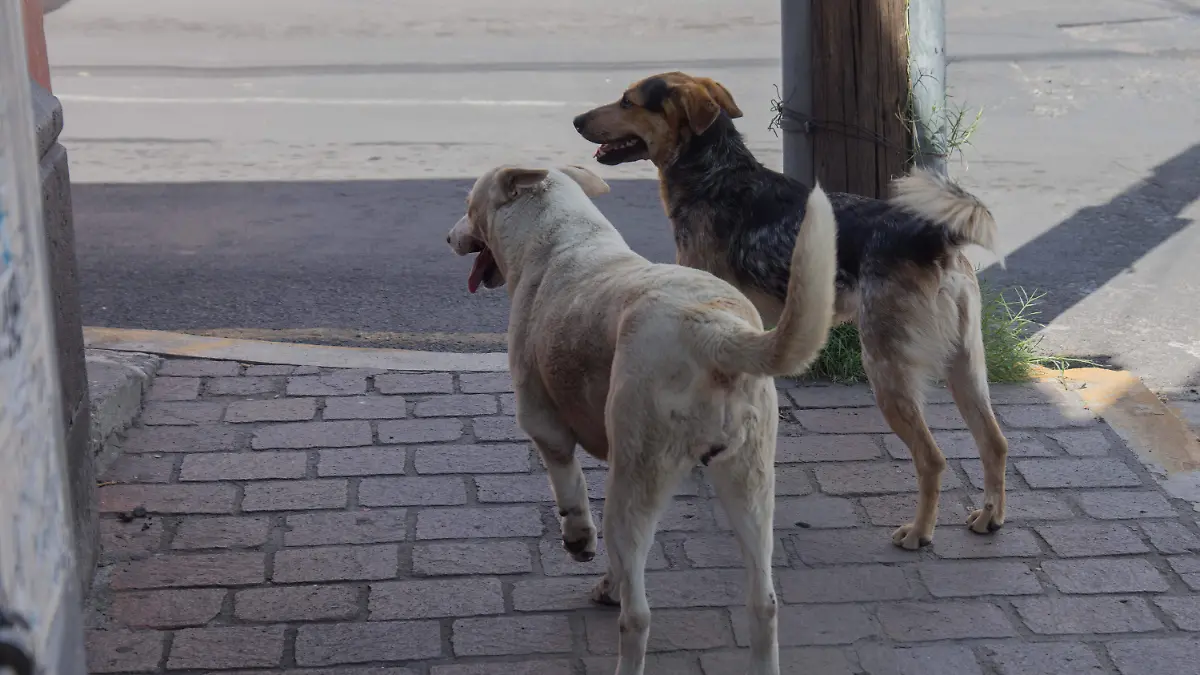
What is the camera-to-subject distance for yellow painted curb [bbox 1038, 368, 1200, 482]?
523cm

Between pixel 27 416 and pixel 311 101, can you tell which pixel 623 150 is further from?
pixel 311 101

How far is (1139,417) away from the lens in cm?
563

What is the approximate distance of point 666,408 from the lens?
3.27 metres

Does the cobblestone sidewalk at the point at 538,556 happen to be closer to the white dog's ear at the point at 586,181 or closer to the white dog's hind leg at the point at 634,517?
the white dog's hind leg at the point at 634,517

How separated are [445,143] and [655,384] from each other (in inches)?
299

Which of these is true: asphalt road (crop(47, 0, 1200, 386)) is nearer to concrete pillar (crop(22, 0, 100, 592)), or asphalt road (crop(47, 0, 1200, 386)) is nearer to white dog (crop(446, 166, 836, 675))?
concrete pillar (crop(22, 0, 100, 592))

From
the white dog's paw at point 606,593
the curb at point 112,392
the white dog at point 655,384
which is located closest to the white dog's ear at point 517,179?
the white dog at point 655,384

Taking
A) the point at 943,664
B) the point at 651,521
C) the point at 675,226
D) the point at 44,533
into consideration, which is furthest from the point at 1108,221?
the point at 44,533

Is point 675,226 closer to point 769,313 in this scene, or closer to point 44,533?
point 769,313

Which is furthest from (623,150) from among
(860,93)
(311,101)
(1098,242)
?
(311,101)

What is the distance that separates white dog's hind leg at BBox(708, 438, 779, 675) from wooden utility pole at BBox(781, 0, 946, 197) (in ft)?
9.73

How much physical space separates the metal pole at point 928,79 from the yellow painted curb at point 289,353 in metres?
2.27

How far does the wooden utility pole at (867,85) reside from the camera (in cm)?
588

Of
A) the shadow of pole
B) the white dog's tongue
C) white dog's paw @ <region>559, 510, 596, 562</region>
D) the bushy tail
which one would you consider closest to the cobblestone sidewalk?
white dog's paw @ <region>559, 510, 596, 562</region>
